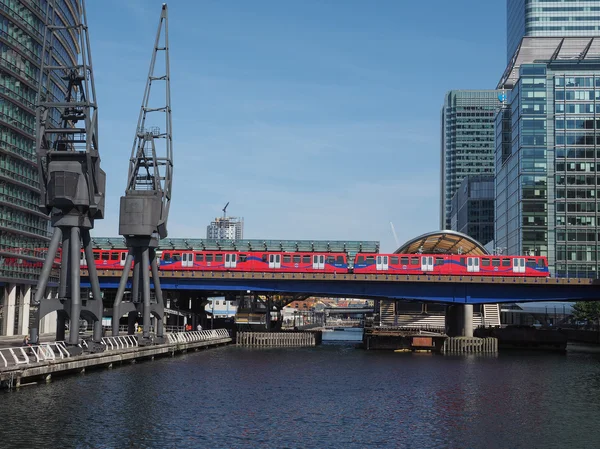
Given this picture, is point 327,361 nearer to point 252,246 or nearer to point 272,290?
point 272,290

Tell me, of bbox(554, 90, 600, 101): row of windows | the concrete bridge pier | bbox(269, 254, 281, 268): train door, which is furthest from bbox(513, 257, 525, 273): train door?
bbox(554, 90, 600, 101): row of windows

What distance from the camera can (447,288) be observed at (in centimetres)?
10556

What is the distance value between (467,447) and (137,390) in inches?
1008

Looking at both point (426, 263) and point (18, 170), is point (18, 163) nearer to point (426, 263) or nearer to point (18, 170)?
point (18, 170)

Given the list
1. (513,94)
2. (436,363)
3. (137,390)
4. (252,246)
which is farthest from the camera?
(513,94)

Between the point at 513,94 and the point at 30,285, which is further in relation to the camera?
the point at 513,94

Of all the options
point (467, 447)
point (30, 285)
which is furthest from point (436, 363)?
point (30, 285)

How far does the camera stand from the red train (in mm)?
106750

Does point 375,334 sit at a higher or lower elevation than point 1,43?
lower

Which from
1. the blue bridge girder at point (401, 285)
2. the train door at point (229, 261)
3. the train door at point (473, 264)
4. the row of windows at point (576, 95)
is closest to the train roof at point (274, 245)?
the train door at point (229, 261)

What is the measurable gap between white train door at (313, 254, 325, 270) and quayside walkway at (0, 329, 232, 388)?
19.1 metres

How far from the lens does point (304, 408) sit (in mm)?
49750

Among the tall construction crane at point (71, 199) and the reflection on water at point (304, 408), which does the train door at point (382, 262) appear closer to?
the reflection on water at point (304, 408)

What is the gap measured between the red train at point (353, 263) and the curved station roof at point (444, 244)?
715 inches
